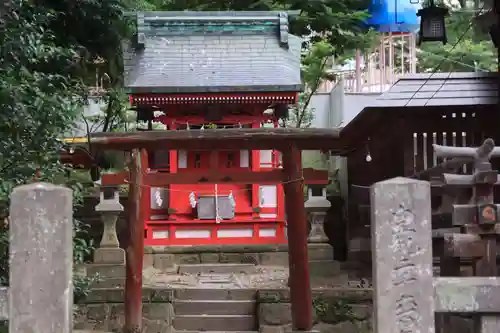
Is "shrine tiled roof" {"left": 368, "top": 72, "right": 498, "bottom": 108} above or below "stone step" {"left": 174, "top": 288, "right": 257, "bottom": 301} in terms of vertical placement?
above

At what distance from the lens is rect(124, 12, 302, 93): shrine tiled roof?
10664mm

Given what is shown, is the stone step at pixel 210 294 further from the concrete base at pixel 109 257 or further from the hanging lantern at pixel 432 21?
the hanging lantern at pixel 432 21

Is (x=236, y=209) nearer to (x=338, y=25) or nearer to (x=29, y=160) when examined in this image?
(x=338, y=25)

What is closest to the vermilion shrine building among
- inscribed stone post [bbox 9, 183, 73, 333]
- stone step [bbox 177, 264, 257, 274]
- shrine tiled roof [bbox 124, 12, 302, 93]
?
shrine tiled roof [bbox 124, 12, 302, 93]

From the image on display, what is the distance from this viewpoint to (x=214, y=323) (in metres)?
9.59

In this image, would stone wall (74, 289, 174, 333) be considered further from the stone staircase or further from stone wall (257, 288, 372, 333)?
stone wall (257, 288, 372, 333)

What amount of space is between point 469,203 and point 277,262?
747 cm

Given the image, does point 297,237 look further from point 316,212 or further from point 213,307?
point 316,212

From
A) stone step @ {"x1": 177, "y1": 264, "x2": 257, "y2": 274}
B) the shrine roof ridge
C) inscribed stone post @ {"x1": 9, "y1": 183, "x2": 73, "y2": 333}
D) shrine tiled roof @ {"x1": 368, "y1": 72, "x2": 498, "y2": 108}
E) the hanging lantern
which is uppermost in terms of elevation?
the shrine roof ridge

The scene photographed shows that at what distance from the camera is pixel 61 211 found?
3.29 meters

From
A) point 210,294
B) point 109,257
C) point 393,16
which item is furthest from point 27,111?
point 393,16

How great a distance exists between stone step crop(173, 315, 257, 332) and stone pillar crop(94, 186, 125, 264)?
1.81m

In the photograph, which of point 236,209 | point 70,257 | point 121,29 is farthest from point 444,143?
point 70,257

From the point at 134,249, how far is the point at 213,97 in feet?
12.9
